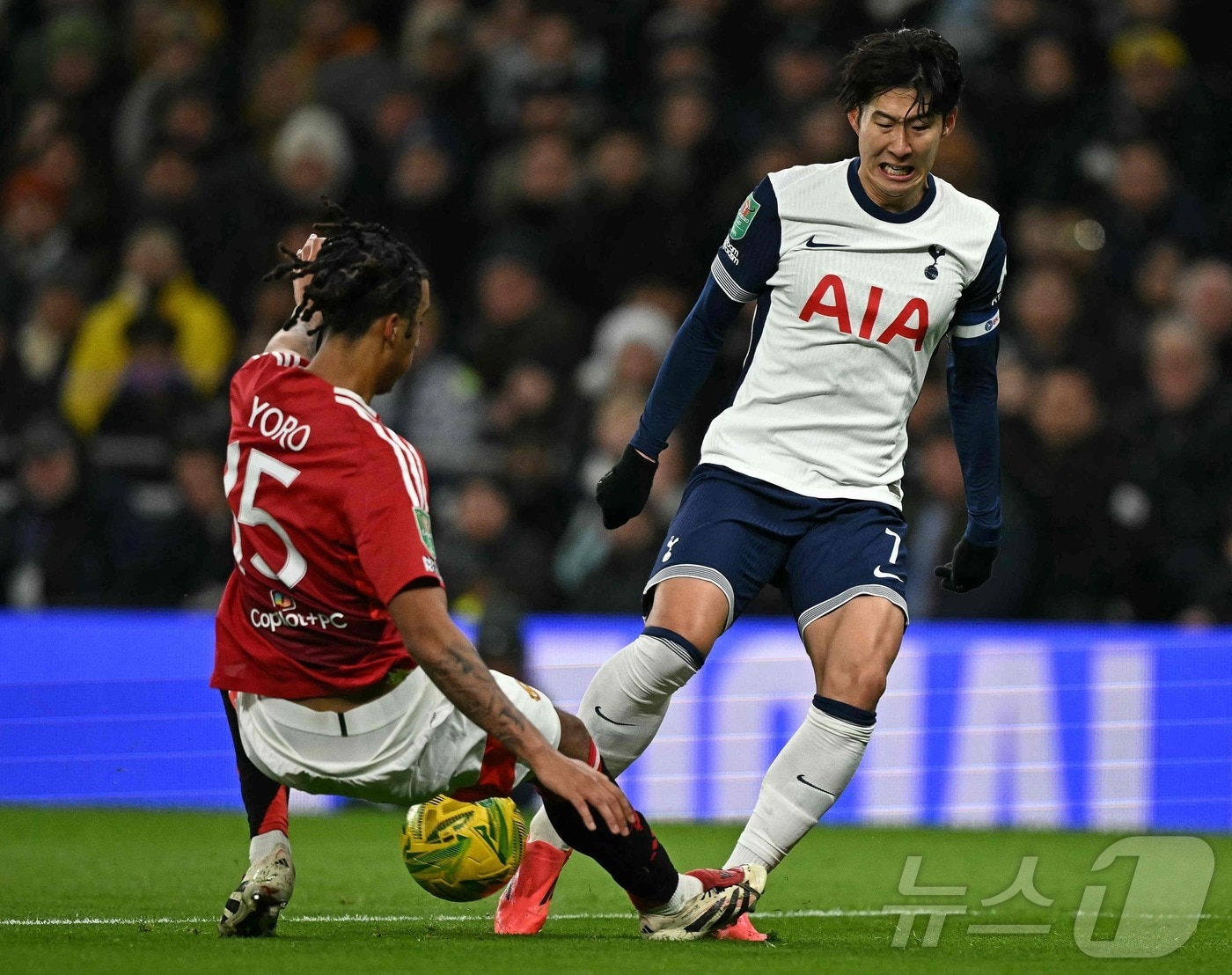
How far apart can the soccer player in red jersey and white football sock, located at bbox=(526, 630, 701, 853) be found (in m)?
0.46

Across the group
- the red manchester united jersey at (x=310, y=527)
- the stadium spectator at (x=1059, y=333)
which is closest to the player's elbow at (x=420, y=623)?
the red manchester united jersey at (x=310, y=527)

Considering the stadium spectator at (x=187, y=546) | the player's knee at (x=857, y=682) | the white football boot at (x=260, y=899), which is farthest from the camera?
the stadium spectator at (x=187, y=546)

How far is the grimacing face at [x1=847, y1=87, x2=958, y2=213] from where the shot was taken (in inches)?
198

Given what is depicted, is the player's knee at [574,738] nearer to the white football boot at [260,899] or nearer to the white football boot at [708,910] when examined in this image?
the white football boot at [708,910]

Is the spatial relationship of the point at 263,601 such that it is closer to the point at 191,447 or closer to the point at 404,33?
the point at 191,447

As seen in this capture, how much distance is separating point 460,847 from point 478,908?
1338 mm

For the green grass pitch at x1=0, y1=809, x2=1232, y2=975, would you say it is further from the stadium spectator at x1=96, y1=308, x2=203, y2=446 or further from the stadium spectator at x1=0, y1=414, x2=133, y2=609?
the stadium spectator at x1=96, y1=308, x2=203, y2=446

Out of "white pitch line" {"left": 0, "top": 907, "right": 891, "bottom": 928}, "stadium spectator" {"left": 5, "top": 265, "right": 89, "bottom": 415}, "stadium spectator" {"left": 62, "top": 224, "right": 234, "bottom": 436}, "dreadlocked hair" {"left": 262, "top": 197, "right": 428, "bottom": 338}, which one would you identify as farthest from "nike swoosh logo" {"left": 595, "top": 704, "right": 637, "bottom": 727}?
"stadium spectator" {"left": 5, "top": 265, "right": 89, "bottom": 415}

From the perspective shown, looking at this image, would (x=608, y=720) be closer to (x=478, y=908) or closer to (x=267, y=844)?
(x=267, y=844)

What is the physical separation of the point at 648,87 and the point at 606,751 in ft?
25.6

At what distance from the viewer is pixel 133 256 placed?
39.2 feet

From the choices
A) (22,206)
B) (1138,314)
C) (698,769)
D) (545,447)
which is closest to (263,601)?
(698,769)

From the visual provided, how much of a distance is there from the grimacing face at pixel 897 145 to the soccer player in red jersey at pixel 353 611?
130cm

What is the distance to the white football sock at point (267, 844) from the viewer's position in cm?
481
